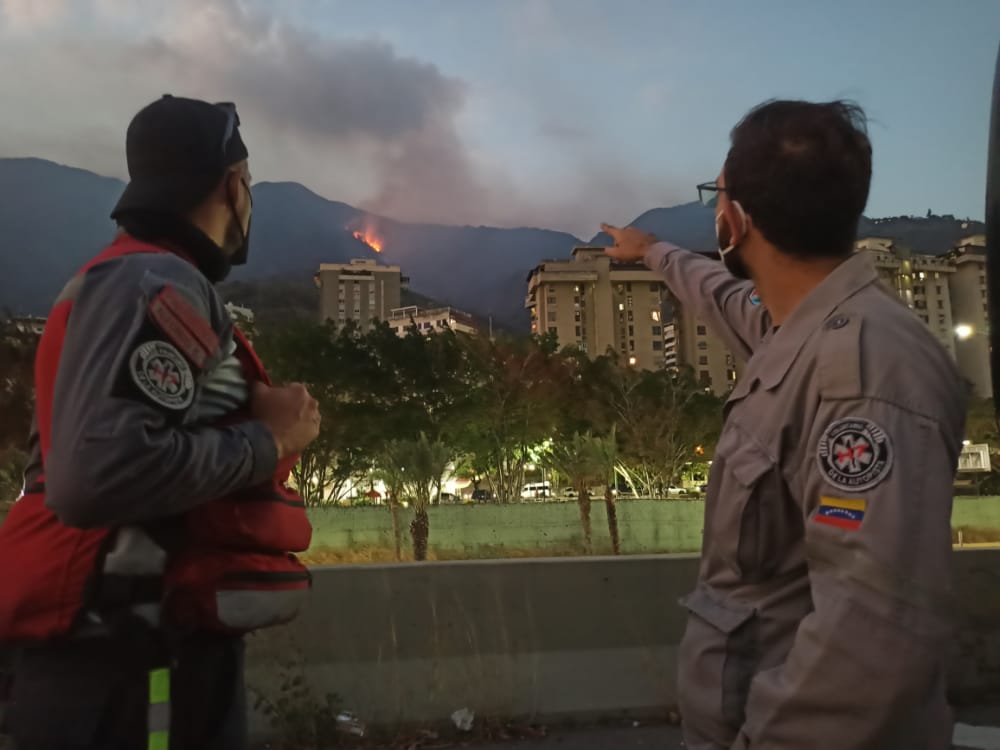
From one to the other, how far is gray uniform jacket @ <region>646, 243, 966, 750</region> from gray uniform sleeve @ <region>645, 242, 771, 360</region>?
57 centimetres

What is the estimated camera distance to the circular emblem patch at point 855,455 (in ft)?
3.50

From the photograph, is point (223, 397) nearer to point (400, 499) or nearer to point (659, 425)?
point (400, 499)

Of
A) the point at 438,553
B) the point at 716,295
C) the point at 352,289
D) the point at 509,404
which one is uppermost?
the point at 352,289

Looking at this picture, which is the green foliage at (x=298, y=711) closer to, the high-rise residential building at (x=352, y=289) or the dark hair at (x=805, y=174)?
the dark hair at (x=805, y=174)

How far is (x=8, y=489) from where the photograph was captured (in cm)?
1642

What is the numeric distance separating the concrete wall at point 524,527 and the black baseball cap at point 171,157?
1233 cm

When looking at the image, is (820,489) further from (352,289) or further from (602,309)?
(352,289)

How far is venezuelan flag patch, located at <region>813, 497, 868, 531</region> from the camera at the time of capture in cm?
106

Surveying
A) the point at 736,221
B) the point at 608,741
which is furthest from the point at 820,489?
the point at 608,741

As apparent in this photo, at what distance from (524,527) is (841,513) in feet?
43.3

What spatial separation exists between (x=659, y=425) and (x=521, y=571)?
28.7m

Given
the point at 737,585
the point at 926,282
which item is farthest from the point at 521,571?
the point at 926,282

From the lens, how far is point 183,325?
51.1 inches

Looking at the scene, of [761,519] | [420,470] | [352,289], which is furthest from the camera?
[352,289]
